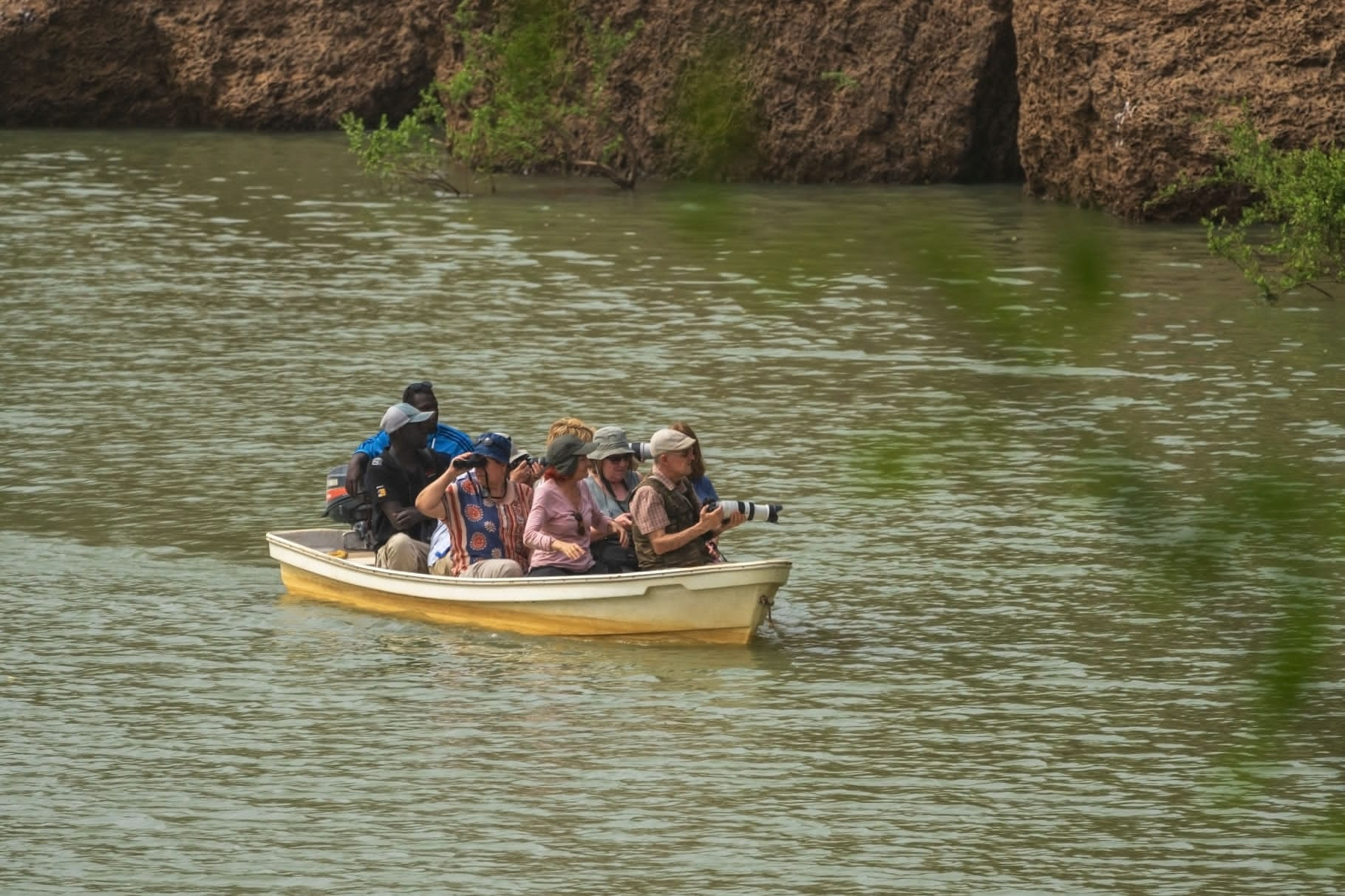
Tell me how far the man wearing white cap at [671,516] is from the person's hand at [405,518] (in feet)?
4.13

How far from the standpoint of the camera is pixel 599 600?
11664mm

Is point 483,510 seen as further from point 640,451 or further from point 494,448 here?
point 640,451

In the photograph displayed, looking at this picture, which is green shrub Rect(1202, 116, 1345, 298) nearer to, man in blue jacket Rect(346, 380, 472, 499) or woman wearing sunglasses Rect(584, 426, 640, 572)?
woman wearing sunglasses Rect(584, 426, 640, 572)

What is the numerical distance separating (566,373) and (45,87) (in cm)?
2279

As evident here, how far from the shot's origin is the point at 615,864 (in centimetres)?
856

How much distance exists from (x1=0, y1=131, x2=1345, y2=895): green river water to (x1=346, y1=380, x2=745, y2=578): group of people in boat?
0.43 meters

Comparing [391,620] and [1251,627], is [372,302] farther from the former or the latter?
[1251,627]

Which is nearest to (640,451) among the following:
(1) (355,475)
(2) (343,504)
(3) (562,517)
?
(3) (562,517)

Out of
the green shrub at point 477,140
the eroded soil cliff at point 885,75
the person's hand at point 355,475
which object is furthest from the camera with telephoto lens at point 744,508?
the green shrub at point 477,140

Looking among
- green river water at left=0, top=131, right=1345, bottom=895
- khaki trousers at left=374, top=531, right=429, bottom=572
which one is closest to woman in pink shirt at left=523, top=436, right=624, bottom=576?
green river water at left=0, top=131, right=1345, bottom=895

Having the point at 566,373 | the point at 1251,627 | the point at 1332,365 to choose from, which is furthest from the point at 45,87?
the point at 1251,627

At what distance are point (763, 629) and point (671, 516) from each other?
827 mm

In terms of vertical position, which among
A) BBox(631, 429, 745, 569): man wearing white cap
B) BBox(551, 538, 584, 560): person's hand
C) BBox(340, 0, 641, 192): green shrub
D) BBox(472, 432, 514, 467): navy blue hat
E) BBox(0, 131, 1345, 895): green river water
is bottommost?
BBox(0, 131, 1345, 895): green river water

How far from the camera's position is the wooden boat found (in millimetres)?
11477
